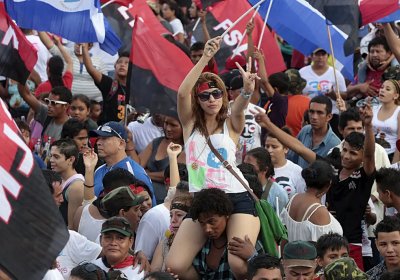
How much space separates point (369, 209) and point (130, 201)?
8.01 ft

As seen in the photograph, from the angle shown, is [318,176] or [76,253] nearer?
[76,253]

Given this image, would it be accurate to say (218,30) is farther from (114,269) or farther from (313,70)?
(114,269)

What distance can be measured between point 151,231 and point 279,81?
441cm

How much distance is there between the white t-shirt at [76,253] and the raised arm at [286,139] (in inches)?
108

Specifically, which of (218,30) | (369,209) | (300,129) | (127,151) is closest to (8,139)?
(369,209)

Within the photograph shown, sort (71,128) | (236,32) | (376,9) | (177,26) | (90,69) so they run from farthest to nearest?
1. (177,26)
2. (236,32)
3. (90,69)
4. (71,128)
5. (376,9)

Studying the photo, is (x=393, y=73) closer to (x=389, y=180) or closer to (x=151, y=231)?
(x=389, y=180)

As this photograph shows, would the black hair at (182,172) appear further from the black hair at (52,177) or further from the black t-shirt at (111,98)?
the black t-shirt at (111,98)

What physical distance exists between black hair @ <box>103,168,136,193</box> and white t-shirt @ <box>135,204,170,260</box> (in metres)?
0.46

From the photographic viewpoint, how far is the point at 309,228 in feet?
33.8

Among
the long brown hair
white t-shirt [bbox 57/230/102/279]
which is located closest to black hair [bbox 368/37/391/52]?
the long brown hair

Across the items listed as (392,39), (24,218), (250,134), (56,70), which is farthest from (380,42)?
(24,218)

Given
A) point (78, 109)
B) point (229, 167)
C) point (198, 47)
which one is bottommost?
point (78, 109)

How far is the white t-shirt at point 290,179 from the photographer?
1198cm
